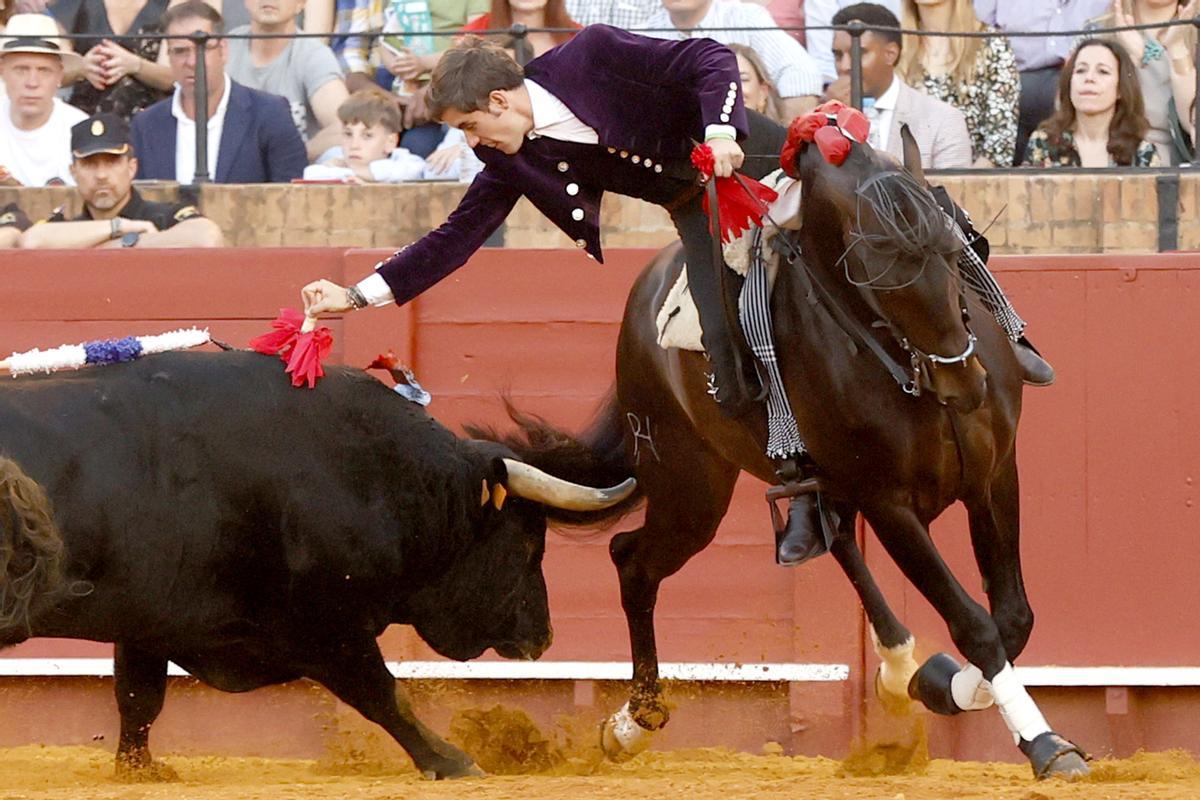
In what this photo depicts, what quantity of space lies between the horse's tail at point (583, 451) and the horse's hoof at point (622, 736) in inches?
23.4

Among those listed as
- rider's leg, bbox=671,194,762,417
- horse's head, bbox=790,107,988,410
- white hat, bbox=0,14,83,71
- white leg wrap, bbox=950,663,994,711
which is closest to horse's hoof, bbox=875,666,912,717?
white leg wrap, bbox=950,663,994,711

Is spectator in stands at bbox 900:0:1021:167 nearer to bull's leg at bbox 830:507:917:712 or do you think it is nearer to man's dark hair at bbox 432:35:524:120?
bull's leg at bbox 830:507:917:712

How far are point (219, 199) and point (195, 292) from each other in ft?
2.90

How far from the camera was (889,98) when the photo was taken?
7414mm

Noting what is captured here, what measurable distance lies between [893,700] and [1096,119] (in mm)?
2863

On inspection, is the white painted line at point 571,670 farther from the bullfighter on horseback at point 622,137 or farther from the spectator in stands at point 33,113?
the spectator in stands at point 33,113

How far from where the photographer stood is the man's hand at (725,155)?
4781 mm

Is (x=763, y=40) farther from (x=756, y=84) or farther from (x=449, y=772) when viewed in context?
(x=449, y=772)

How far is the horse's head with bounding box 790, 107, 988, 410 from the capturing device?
4.50 m

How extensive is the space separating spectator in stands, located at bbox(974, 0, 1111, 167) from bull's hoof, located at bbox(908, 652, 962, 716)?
114 inches

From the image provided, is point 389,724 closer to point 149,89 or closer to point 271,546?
point 271,546

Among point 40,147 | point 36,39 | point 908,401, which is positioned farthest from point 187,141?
point 908,401

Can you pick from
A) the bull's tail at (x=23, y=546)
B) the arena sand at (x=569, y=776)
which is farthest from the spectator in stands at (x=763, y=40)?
the bull's tail at (x=23, y=546)

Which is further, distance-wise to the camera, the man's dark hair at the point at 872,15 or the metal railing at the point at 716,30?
the man's dark hair at the point at 872,15
